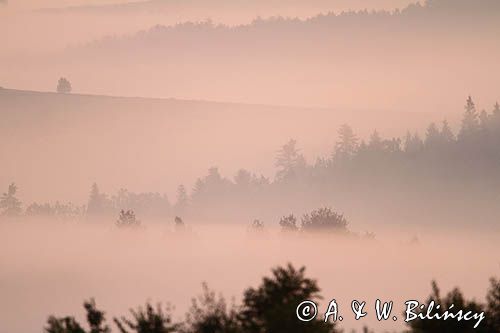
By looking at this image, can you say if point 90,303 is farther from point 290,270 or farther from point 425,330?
point 425,330

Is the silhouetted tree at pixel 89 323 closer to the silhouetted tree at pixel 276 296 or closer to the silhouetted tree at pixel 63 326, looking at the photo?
the silhouetted tree at pixel 63 326

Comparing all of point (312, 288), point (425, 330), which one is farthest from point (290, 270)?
point (425, 330)

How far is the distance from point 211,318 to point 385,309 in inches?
322

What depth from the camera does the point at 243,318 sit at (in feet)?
212

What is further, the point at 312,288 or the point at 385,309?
the point at 385,309

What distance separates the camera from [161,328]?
63969 millimetres

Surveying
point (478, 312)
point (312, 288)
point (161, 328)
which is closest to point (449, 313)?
point (478, 312)

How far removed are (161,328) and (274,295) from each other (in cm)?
402

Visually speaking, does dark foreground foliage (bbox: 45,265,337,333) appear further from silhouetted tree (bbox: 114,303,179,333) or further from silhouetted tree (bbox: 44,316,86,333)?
silhouetted tree (bbox: 44,316,86,333)
